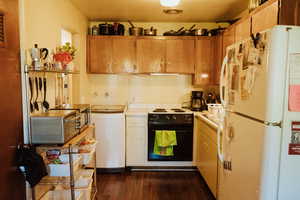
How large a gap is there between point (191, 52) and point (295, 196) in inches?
107

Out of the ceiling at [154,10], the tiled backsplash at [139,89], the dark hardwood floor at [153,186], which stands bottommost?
the dark hardwood floor at [153,186]

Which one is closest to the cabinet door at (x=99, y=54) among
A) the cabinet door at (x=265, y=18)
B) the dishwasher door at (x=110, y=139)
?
the dishwasher door at (x=110, y=139)

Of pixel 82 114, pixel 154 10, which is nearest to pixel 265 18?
pixel 154 10

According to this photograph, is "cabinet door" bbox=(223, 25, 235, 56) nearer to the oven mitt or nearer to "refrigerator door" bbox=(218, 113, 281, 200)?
"refrigerator door" bbox=(218, 113, 281, 200)

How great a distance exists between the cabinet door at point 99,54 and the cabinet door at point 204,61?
144cm

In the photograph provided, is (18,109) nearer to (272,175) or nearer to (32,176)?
(32,176)

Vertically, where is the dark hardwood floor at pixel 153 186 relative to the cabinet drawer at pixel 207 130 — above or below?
below

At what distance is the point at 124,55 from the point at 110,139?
1.37 meters

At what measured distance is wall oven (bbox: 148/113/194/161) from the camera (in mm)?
3398

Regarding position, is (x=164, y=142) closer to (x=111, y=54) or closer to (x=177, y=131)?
(x=177, y=131)

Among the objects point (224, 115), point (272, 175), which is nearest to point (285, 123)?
point (272, 175)

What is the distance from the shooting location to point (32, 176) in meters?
1.58

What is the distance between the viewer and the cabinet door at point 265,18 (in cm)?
181

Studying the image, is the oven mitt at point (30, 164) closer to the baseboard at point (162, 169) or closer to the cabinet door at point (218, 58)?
the baseboard at point (162, 169)
